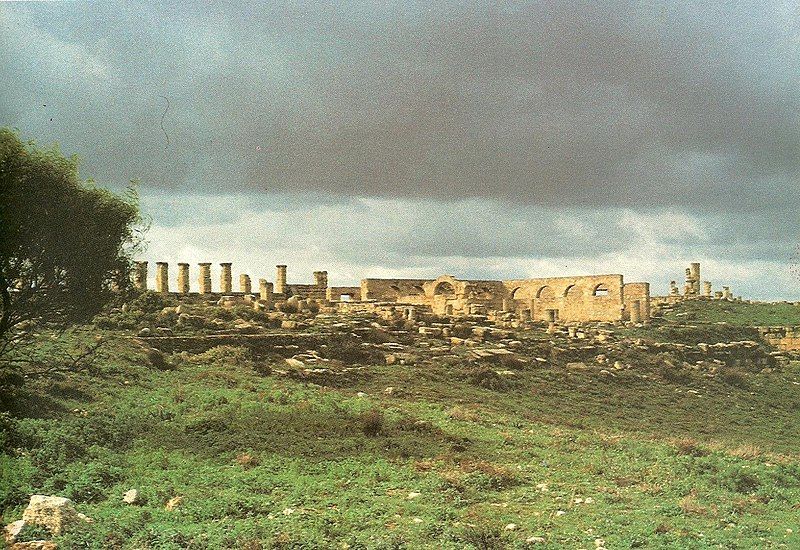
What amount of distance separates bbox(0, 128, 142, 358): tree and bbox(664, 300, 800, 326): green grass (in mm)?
29916

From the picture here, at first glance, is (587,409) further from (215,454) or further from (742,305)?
(742,305)

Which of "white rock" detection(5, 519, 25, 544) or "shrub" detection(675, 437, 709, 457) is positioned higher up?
"white rock" detection(5, 519, 25, 544)

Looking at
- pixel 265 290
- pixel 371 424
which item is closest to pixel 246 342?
pixel 371 424

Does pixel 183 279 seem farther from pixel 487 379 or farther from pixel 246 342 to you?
pixel 487 379

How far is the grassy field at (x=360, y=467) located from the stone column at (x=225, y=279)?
40.1 feet

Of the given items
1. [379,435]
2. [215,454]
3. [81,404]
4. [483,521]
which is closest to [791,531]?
[483,521]

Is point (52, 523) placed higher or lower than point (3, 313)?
lower

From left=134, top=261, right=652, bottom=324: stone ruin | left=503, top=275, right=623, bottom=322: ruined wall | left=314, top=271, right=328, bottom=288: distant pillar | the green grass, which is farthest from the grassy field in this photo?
the green grass

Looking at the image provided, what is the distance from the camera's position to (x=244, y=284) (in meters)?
32.3

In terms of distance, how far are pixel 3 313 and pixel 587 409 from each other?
1532cm

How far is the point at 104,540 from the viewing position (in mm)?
8367

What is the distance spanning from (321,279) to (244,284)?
4451mm

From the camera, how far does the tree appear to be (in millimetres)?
12172

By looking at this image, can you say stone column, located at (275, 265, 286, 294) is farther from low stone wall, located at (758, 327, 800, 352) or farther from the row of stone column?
low stone wall, located at (758, 327, 800, 352)
